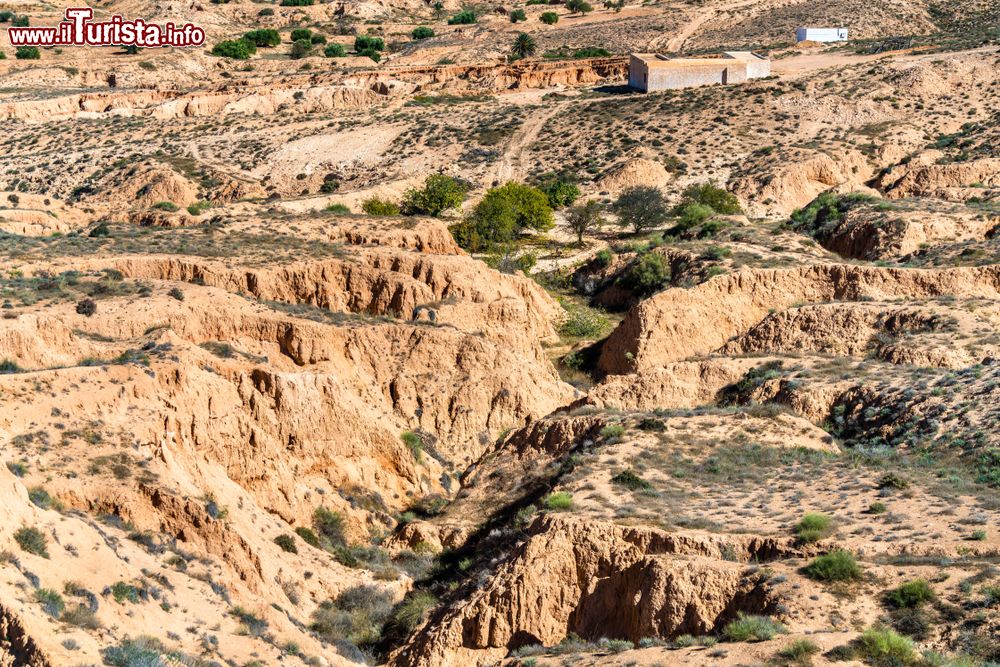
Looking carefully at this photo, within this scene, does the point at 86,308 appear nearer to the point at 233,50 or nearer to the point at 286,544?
the point at 286,544

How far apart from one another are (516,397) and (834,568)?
67.2ft

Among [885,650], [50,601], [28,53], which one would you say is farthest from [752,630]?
[28,53]

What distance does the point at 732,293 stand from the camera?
54.4 metres

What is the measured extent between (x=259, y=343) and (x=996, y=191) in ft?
131

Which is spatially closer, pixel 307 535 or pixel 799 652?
pixel 799 652

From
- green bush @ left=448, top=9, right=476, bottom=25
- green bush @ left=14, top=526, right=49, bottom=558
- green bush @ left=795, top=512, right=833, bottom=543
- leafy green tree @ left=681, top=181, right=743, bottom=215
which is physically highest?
green bush @ left=448, top=9, right=476, bottom=25

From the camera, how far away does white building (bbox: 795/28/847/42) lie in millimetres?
113125

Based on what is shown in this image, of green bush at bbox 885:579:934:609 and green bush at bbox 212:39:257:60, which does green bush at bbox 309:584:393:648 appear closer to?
green bush at bbox 885:579:934:609

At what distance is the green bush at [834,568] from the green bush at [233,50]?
346ft

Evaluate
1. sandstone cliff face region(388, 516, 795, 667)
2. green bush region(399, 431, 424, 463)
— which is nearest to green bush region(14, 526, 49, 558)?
sandstone cliff face region(388, 516, 795, 667)

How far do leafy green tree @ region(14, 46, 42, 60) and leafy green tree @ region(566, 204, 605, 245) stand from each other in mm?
58283

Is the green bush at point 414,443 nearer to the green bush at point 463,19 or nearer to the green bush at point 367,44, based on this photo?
the green bush at point 367,44

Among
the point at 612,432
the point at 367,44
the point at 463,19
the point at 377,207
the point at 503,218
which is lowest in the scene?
the point at 503,218

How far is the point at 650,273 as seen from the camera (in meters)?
61.6
